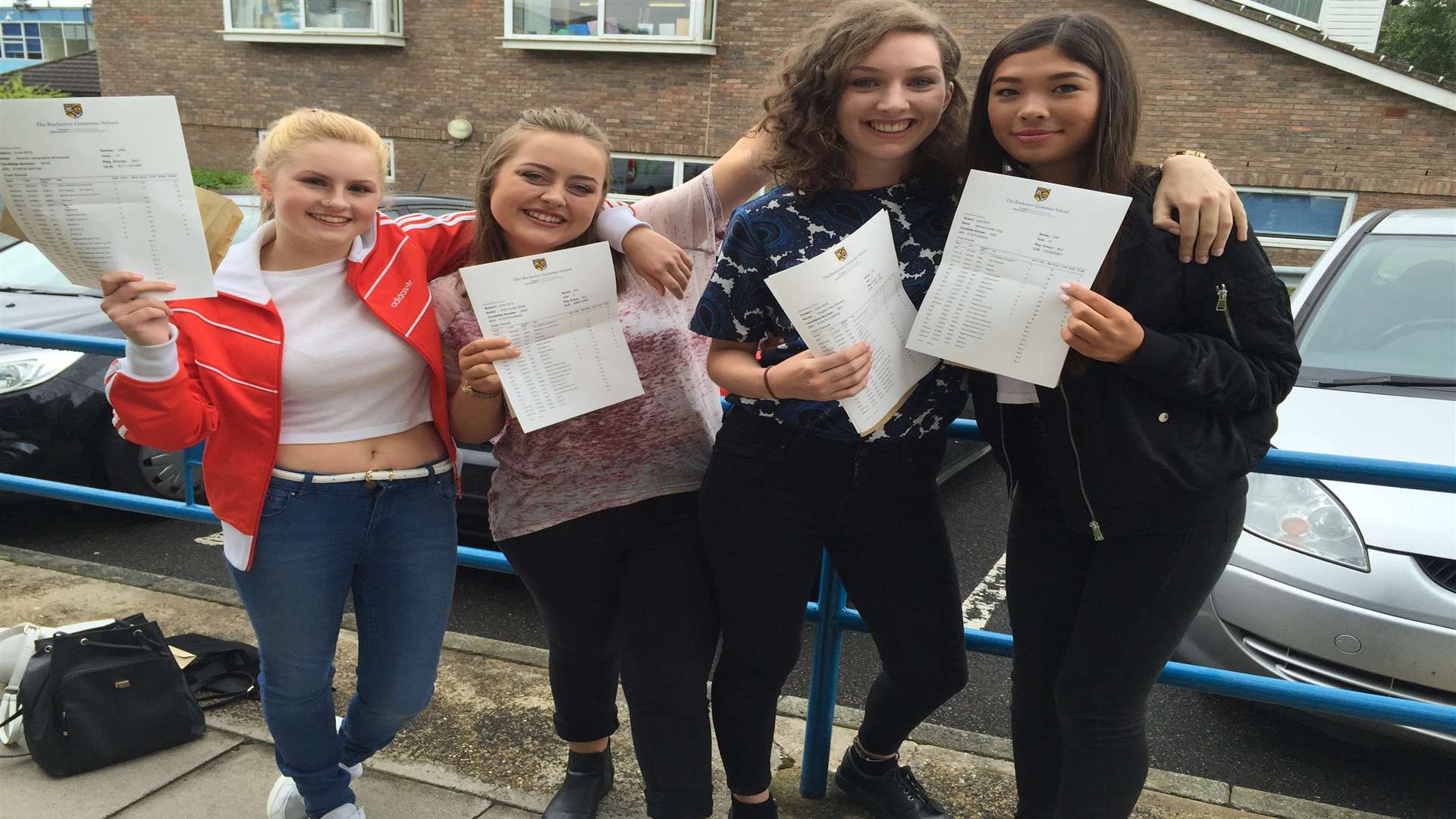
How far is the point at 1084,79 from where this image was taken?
1.62 m

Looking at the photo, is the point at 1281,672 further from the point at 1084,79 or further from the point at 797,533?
the point at 1084,79

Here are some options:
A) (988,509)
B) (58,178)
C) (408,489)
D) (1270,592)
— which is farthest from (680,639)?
(988,509)

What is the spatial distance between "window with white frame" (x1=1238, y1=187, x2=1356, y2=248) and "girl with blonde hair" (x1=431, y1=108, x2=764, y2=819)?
12.1 meters

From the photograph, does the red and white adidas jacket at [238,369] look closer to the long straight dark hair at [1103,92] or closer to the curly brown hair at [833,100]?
the curly brown hair at [833,100]

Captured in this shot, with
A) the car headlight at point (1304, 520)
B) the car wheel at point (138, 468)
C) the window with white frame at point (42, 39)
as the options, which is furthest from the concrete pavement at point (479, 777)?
the window with white frame at point (42, 39)

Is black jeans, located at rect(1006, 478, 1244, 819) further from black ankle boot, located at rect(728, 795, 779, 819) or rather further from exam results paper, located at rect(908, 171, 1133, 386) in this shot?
black ankle boot, located at rect(728, 795, 779, 819)

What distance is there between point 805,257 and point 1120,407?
62cm

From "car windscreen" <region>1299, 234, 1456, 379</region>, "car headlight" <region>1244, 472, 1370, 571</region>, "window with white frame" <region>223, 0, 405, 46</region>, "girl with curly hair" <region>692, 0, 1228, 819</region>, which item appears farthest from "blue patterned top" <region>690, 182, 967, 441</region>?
"window with white frame" <region>223, 0, 405, 46</region>

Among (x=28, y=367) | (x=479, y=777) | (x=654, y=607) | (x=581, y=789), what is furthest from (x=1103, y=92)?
(x=28, y=367)

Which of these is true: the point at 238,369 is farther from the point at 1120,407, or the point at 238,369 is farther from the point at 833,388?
the point at 1120,407

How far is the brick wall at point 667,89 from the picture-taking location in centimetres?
1174

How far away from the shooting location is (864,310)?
176cm

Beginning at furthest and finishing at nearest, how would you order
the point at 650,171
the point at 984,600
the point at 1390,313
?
the point at 650,171
the point at 984,600
the point at 1390,313

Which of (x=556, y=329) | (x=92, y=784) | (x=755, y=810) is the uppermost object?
(x=556, y=329)
